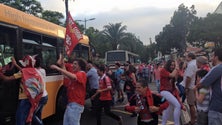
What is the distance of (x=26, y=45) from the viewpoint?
8508 millimetres

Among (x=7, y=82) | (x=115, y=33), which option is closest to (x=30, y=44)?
(x=7, y=82)

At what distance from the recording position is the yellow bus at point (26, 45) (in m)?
7.65

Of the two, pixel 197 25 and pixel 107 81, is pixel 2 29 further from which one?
pixel 197 25

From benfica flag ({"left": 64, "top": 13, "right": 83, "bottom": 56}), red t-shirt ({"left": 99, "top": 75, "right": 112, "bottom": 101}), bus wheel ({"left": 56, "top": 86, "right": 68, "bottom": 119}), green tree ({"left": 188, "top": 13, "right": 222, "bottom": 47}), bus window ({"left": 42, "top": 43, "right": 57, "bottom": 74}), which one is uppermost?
green tree ({"left": 188, "top": 13, "right": 222, "bottom": 47})

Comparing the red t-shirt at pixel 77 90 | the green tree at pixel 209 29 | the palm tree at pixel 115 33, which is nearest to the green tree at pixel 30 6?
the green tree at pixel 209 29

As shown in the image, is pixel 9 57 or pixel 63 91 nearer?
pixel 9 57

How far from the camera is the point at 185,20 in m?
59.0

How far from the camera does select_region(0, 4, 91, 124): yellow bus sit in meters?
7.65

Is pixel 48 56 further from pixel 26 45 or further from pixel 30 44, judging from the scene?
pixel 26 45

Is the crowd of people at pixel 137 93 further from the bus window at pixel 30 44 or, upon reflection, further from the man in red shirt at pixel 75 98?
the bus window at pixel 30 44

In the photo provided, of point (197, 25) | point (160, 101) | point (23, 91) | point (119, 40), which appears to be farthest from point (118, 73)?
point (119, 40)

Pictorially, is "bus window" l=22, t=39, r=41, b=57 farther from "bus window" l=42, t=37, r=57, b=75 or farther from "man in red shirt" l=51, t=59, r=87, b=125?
"man in red shirt" l=51, t=59, r=87, b=125

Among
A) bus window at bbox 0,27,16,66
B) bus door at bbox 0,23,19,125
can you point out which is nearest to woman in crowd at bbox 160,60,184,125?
bus door at bbox 0,23,19,125

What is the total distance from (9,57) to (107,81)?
2428 millimetres
